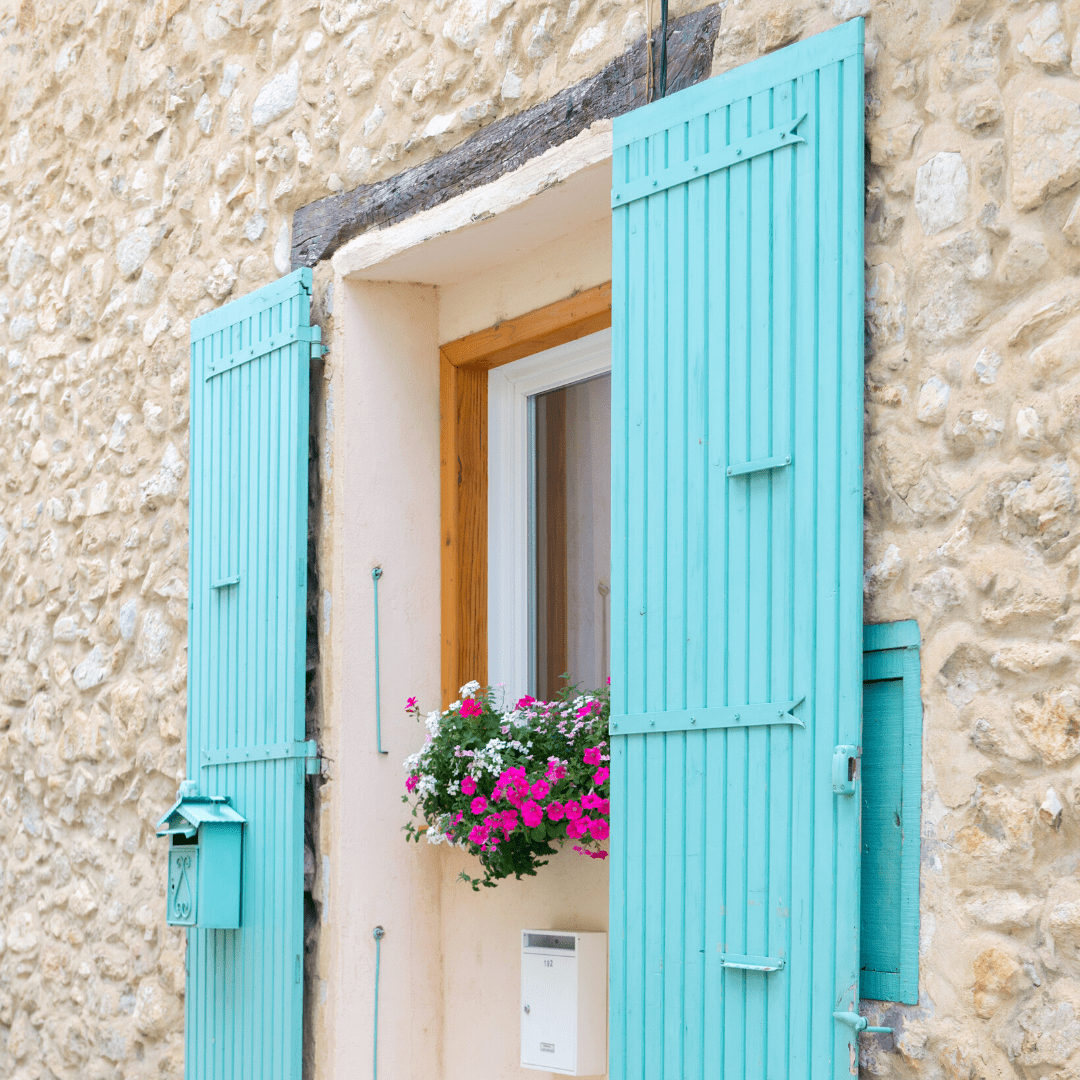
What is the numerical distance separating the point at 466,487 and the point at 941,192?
1.85 metres

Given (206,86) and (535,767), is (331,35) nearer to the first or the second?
(206,86)

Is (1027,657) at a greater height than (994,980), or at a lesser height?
greater

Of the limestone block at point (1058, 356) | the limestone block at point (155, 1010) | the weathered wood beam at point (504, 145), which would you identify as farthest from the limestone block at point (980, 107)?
the limestone block at point (155, 1010)

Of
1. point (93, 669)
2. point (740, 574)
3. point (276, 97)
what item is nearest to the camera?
point (740, 574)

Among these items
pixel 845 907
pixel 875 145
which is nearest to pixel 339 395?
pixel 875 145

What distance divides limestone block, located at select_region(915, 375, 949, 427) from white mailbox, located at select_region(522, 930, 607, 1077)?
1503 millimetres

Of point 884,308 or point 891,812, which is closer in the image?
point 891,812

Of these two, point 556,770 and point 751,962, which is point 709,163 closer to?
point 556,770

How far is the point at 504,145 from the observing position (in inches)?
146

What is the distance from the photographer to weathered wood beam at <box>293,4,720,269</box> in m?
3.27

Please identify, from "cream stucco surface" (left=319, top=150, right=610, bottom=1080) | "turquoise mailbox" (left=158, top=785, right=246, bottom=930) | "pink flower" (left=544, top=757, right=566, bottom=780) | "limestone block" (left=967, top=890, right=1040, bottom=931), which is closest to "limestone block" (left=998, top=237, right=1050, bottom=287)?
"limestone block" (left=967, top=890, right=1040, bottom=931)

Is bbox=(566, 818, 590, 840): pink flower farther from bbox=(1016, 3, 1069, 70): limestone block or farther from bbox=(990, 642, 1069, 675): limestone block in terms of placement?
bbox=(1016, 3, 1069, 70): limestone block

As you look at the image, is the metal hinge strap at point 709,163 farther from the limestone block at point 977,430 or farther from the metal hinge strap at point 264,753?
the metal hinge strap at point 264,753

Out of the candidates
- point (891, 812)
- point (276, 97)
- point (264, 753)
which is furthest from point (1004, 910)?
point (276, 97)
